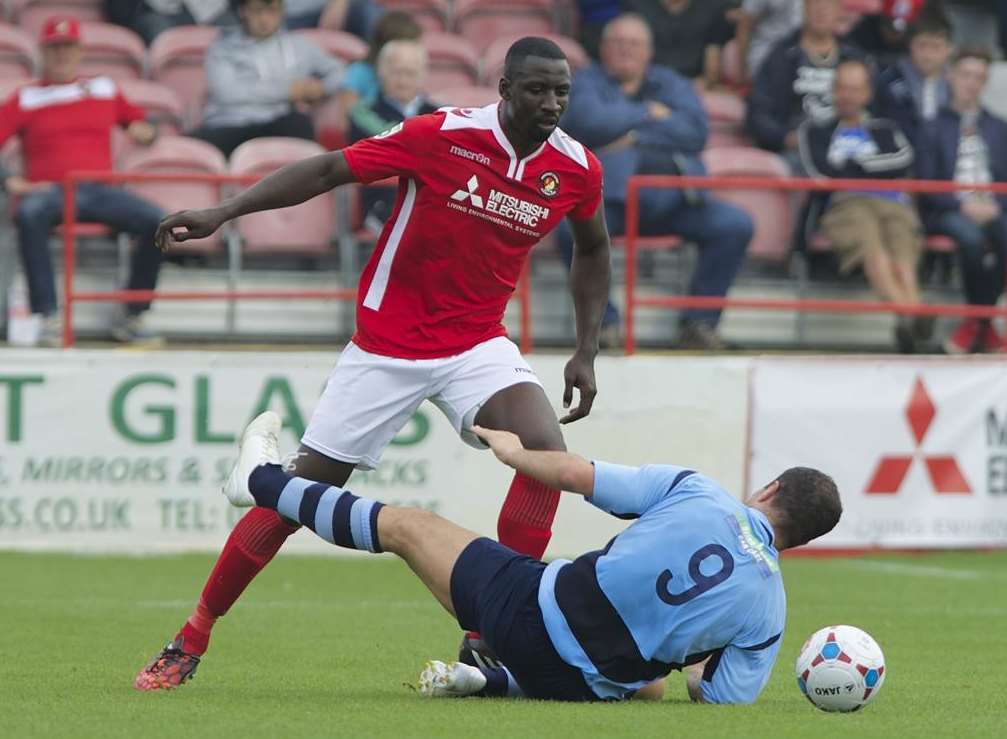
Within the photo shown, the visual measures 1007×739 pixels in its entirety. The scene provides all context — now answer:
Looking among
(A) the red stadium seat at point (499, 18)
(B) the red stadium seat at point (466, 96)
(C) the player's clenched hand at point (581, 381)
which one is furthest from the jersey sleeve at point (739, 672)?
(A) the red stadium seat at point (499, 18)

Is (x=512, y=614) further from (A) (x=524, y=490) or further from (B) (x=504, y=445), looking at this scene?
(A) (x=524, y=490)

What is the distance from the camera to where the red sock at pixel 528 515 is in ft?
23.5

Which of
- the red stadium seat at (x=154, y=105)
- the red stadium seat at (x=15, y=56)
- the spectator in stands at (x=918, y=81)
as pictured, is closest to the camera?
the red stadium seat at (x=154, y=105)

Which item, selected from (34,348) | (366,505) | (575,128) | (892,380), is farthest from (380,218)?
(366,505)

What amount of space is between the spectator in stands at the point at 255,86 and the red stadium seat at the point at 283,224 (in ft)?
1.61

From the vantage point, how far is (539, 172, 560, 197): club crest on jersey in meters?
7.29

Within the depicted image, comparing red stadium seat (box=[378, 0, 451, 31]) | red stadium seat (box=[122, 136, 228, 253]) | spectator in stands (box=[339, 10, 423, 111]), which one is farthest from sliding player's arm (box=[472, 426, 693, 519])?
red stadium seat (box=[378, 0, 451, 31])

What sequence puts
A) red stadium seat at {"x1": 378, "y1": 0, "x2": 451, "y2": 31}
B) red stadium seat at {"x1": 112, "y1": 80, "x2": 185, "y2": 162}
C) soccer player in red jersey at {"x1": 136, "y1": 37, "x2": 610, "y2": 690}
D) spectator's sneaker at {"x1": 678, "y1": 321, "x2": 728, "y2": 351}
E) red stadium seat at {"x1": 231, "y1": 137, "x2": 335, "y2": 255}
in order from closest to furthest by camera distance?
soccer player in red jersey at {"x1": 136, "y1": 37, "x2": 610, "y2": 690}
spectator's sneaker at {"x1": 678, "y1": 321, "x2": 728, "y2": 351}
red stadium seat at {"x1": 231, "y1": 137, "x2": 335, "y2": 255}
red stadium seat at {"x1": 112, "y1": 80, "x2": 185, "y2": 162}
red stadium seat at {"x1": 378, "y1": 0, "x2": 451, "y2": 31}

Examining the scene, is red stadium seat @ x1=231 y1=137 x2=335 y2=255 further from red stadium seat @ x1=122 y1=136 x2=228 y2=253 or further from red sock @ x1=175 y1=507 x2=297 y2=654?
red sock @ x1=175 y1=507 x2=297 y2=654

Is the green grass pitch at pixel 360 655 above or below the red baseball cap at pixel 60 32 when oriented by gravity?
below

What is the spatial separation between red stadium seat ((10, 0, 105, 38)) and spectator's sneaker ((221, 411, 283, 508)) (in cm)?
907

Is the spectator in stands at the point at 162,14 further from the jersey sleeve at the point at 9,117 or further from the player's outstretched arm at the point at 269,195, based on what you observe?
the player's outstretched arm at the point at 269,195

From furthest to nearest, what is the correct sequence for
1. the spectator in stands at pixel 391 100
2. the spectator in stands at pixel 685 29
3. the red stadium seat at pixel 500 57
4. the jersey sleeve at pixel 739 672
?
the spectator in stands at pixel 685 29
the red stadium seat at pixel 500 57
the spectator in stands at pixel 391 100
the jersey sleeve at pixel 739 672

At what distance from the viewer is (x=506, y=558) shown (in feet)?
21.5
